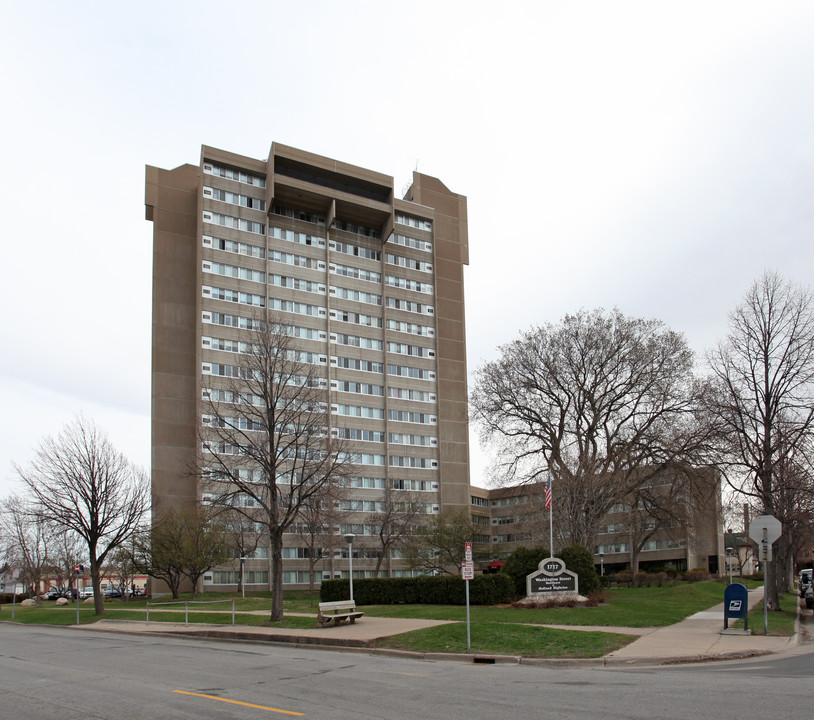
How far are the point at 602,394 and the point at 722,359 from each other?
1084 cm

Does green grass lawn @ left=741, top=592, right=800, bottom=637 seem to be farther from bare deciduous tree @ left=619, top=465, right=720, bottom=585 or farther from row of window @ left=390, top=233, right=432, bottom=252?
row of window @ left=390, top=233, right=432, bottom=252

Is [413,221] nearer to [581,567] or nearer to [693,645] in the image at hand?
[581,567]

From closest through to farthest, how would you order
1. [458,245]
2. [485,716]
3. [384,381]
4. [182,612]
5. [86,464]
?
[485,716], [182,612], [86,464], [384,381], [458,245]

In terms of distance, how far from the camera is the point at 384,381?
76.9 meters

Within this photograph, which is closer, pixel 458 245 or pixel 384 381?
pixel 384 381

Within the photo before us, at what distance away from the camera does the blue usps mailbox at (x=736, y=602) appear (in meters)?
20.0

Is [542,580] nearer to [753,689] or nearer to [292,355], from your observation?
[753,689]

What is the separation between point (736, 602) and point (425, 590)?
547 inches

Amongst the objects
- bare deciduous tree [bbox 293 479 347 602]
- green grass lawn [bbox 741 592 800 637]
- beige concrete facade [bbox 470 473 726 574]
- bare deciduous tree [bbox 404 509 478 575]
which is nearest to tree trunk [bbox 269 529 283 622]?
bare deciduous tree [bbox 293 479 347 602]

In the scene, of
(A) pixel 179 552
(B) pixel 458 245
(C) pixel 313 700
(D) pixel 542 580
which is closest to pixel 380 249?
(B) pixel 458 245

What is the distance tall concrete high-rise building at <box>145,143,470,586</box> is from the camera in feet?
225

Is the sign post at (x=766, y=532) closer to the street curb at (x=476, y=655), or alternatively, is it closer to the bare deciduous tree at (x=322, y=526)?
the street curb at (x=476, y=655)

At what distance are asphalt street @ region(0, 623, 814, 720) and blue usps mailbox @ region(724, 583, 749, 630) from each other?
2724 mm

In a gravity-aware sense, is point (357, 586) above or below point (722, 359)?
below
